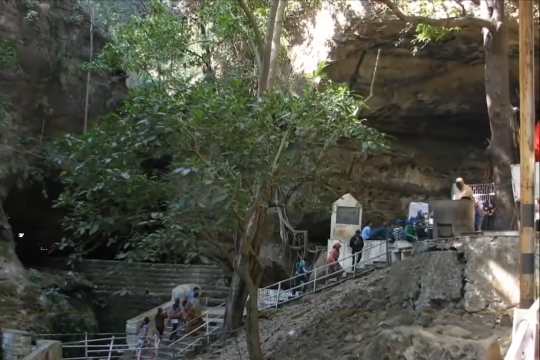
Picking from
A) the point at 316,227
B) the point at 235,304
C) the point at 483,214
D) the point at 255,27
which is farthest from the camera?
the point at 316,227

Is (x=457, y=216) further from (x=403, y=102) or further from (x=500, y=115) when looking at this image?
(x=403, y=102)

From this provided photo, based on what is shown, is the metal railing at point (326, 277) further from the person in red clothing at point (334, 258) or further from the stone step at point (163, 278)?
the stone step at point (163, 278)

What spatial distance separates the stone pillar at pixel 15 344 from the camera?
40.0 ft

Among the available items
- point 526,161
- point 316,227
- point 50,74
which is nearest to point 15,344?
point 526,161

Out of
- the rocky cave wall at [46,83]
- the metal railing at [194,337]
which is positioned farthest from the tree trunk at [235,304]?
the rocky cave wall at [46,83]

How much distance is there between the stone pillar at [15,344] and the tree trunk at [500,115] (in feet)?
30.4

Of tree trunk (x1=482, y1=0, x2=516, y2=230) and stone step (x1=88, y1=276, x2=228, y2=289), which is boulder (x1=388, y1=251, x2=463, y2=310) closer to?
tree trunk (x1=482, y1=0, x2=516, y2=230)

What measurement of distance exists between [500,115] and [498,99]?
28 centimetres

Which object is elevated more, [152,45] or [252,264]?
[152,45]

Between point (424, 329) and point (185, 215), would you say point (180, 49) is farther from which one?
point (424, 329)

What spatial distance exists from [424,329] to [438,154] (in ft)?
47.7

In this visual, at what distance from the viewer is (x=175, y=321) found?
14180 mm

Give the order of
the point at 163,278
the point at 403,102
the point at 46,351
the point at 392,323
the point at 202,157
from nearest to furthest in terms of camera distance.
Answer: the point at 392,323
the point at 202,157
the point at 46,351
the point at 403,102
the point at 163,278

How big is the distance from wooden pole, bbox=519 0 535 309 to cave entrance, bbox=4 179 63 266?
18.8 m
